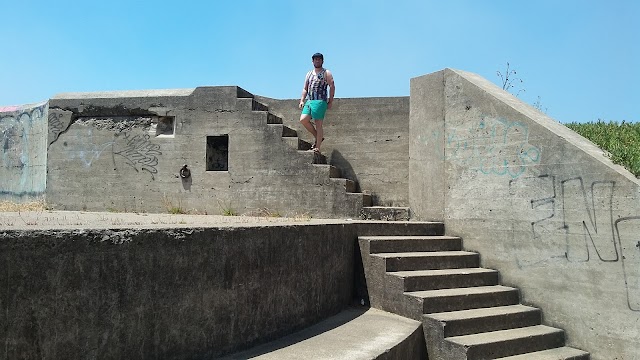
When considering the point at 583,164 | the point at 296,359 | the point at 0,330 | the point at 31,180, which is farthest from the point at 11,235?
the point at 31,180

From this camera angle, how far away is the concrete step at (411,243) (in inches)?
247

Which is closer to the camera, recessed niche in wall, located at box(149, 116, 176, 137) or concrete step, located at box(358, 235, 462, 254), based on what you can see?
concrete step, located at box(358, 235, 462, 254)

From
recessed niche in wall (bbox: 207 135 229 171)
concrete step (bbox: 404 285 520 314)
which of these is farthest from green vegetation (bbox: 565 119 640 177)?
recessed niche in wall (bbox: 207 135 229 171)

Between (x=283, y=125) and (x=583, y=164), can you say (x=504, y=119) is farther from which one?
(x=283, y=125)

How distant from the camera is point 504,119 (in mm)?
6523

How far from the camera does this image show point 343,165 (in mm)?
8781

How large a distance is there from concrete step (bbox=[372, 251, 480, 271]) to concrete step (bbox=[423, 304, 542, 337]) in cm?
73

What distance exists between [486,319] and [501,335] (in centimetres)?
21

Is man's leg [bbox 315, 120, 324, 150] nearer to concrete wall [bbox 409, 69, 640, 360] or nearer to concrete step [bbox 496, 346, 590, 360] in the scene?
concrete wall [bbox 409, 69, 640, 360]

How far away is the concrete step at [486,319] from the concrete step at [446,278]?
0.40 metres

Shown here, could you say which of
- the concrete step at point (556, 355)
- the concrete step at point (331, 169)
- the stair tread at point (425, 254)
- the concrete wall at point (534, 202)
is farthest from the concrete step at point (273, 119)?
the concrete step at point (556, 355)

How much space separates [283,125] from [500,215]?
363cm

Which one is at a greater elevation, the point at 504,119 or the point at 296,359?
the point at 504,119

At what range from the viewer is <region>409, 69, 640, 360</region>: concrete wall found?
17.5 ft
